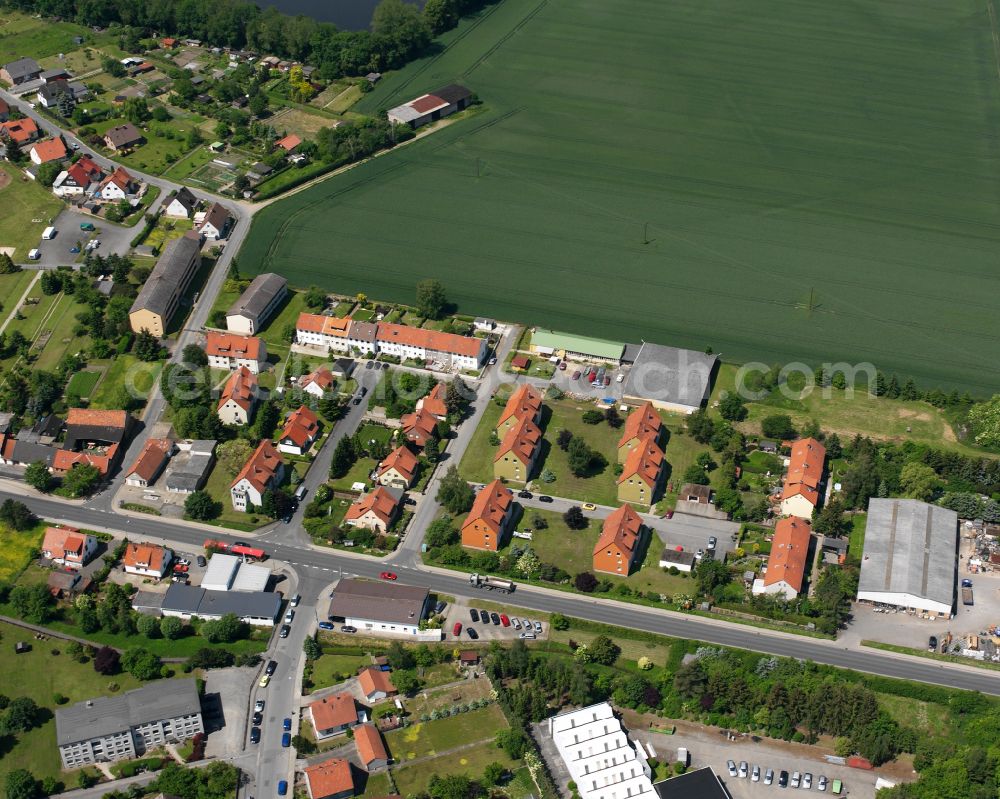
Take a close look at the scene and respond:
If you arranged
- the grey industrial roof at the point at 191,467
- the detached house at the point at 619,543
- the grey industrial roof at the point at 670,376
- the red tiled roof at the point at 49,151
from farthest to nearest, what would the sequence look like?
the red tiled roof at the point at 49,151 → the grey industrial roof at the point at 670,376 → the grey industrial roof at the point at 191,467 → the detached house at the point at 619,543

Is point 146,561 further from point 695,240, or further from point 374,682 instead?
point 695,240

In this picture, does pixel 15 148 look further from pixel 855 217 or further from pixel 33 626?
pixel 855 217

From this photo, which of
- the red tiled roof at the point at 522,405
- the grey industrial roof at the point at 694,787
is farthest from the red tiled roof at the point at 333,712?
the red tiled roof at the point at 522,405

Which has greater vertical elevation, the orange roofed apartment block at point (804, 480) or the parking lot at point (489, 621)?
the orange roofed apartment block at point (804, 480)

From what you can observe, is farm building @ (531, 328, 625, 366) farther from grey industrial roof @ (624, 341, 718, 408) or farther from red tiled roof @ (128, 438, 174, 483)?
red tiled roof @ (128, 438, 174, 483)

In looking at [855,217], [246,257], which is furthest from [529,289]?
[855,217]

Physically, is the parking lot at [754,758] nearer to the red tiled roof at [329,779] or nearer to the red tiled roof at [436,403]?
the red tiled roof at [329,779]
